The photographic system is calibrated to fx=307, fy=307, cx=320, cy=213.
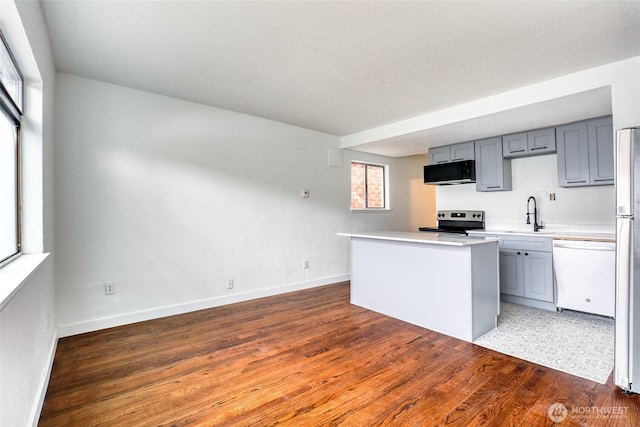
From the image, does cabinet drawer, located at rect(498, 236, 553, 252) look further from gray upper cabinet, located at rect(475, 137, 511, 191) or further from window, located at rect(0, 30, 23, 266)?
window, located at rect(0, 30, 23, 266)

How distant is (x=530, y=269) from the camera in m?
3.73

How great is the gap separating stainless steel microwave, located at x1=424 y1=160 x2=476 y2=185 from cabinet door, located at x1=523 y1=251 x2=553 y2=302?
4.54 ft

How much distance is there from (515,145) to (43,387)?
531cm

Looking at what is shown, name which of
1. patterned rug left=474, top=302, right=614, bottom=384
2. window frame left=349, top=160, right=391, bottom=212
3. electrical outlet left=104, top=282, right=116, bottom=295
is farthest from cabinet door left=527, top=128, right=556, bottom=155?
electrical outlet left=104, top=282, right=116, bottom=295

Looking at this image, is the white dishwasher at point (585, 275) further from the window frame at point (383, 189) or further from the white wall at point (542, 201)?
the window frame at point (383, 189)

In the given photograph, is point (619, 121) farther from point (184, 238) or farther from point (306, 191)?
point (184, 238)

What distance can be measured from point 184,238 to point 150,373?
64.3 inches

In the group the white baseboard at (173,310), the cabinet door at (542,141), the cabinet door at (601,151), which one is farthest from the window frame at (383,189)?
the cabinet door at (601,151)

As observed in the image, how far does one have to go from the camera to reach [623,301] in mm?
1993

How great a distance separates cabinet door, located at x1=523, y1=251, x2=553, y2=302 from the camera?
11.7ft

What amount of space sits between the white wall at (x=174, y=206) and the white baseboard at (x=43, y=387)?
0.46m

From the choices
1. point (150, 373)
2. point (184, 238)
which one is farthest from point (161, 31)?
point (150, 373)

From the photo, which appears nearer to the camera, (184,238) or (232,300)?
(184,238)

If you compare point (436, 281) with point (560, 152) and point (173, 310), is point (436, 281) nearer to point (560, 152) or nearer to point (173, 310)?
point (560, 152)
